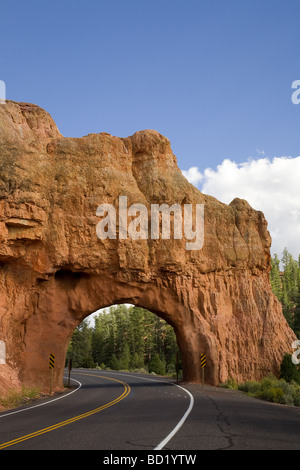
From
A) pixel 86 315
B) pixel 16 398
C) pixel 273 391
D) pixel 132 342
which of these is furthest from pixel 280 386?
pixel 132 342

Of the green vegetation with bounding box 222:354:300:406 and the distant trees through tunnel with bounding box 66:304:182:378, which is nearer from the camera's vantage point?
the green vegetation with bounding box 222:354:300:406

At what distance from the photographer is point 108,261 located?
91.7 feet

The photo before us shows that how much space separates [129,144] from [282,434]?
25005 millimetres

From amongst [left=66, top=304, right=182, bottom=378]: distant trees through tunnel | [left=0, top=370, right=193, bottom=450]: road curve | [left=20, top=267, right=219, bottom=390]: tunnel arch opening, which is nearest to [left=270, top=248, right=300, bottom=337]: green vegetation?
[left=66, top=304, right=182, bottom=378]: distant trees through tunnel

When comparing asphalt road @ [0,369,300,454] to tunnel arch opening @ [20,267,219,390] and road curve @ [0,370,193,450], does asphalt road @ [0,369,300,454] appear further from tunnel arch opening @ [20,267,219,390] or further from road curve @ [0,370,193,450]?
tunnel arch opening @ [20,267,219,390]

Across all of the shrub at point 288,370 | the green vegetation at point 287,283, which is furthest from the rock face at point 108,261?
the green vegetation at point 287,283

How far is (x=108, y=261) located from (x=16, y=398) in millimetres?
11038

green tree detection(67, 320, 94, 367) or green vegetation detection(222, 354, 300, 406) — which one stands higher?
green vegetation detection(222, 354, 300, 406)

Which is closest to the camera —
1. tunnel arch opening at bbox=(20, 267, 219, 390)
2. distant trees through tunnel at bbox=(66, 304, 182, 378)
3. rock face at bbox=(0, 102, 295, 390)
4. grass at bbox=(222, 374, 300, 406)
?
grass at bbox=(222, 374, 300, 406)

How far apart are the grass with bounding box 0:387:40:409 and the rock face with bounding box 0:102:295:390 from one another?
59.0 inches

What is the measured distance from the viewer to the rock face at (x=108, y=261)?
1012 inches

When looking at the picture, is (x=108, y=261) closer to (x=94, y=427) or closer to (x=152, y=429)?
(x=94, y=427)

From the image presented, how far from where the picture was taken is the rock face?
2570 cm
